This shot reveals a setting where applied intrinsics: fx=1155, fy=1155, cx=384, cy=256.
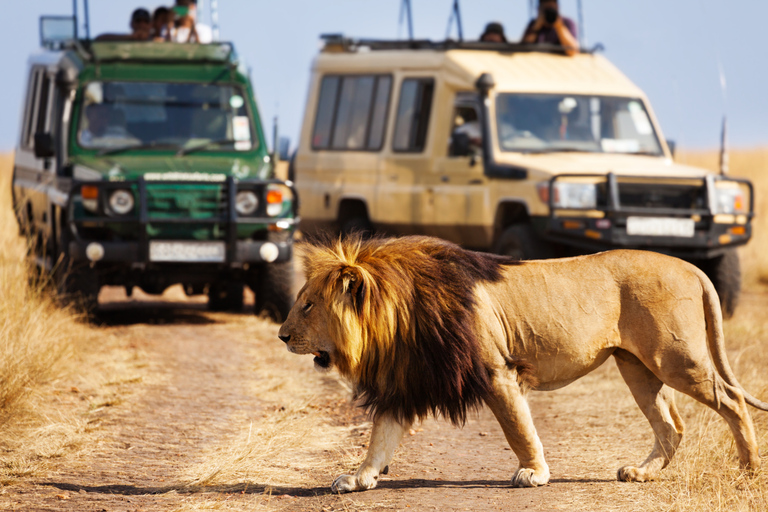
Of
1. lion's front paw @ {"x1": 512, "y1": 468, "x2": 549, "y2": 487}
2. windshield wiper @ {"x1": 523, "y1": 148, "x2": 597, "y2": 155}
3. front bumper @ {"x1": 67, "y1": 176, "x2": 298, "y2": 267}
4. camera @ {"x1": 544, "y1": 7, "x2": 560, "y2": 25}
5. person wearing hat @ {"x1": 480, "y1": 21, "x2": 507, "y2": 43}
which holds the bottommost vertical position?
lion's front paw @ {"x1": 512, "y1": 468, "x2": 549, "y2": 487}

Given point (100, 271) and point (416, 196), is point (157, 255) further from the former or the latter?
point (416, 196)

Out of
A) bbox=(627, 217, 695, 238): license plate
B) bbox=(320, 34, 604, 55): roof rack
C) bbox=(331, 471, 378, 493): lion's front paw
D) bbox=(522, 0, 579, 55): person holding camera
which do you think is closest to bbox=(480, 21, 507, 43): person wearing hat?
bbox=(522, 0, 579, 55): person holding camera

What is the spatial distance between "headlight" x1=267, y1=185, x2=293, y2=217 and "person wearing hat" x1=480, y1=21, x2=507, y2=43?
4.12 metres

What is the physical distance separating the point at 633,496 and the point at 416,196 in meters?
7.02

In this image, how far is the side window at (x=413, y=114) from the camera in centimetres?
1170

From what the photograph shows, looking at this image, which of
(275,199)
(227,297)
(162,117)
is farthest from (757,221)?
(162,117)

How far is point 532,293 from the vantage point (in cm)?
520

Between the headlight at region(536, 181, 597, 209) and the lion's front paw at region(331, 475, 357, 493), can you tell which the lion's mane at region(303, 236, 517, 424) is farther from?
the headlight at region(536, 181, 597, 209)

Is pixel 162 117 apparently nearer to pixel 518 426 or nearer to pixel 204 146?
pixel 204 146

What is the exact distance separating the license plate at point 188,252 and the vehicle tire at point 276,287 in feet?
2.06

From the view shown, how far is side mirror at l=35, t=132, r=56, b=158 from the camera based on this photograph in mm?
10000

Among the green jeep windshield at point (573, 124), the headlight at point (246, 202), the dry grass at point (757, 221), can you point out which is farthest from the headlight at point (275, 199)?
the dry grass at point (757, 221)

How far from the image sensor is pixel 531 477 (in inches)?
200

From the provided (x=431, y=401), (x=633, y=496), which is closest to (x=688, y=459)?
(x=633, y=496)
